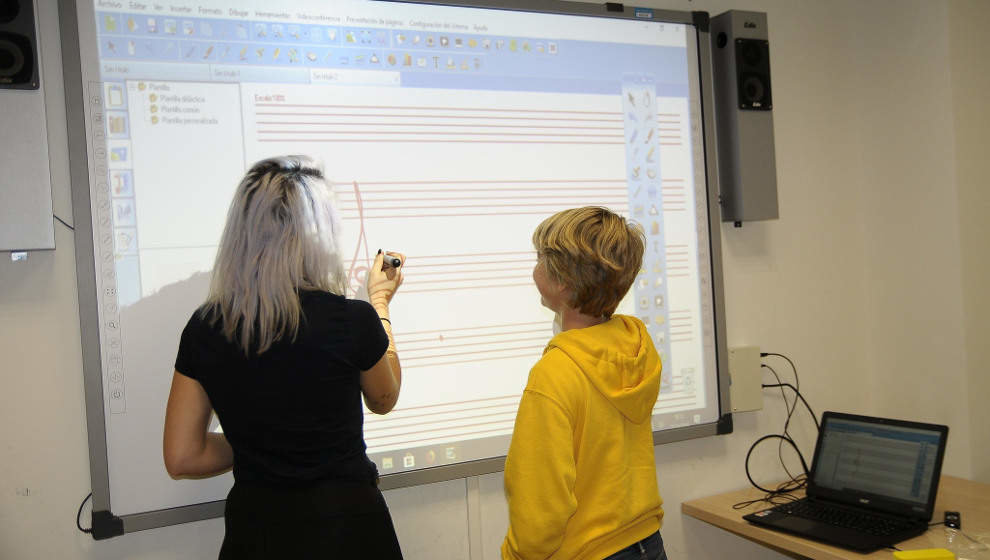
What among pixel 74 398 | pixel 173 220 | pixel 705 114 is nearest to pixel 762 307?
pixel 705 114

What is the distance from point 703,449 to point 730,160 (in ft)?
3.30

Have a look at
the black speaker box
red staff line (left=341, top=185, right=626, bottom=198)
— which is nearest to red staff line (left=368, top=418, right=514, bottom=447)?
red staff line (left=341, top=185, right=626, bottom=198)

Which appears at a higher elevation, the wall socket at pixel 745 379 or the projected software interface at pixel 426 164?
the projected software interface at pixel 426 164

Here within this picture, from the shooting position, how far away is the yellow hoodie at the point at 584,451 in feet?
4.43

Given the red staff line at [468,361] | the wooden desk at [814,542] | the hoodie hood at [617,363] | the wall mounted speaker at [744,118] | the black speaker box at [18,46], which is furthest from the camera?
the wall mounted speaker at [744,118]

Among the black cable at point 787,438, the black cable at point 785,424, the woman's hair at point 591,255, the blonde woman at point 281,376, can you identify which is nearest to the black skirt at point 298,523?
the blonde woman at point 281,376

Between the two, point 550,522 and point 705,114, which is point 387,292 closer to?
point 550,522

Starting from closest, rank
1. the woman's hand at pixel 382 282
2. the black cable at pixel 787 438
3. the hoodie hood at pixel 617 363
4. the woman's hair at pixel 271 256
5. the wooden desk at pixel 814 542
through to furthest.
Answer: the woman's hair at pixel 271 256
the hoodie hood at pixel 617 363
the woman's hand at pixel 382 282
the wooden desk at pixel 814 542
the black cable at pixel 787 438

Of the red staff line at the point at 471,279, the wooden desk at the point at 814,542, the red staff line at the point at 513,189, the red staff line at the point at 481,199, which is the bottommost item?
the wooden desk at the point at 814,542

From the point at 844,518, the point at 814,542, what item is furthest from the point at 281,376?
the point at 844,518

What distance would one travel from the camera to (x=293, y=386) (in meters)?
1.29

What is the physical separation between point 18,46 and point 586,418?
153 centimetres

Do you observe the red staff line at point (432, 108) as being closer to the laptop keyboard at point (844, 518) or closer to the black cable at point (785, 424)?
the black cable at point (785, 424)

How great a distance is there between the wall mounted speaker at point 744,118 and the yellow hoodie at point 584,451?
1.12m
